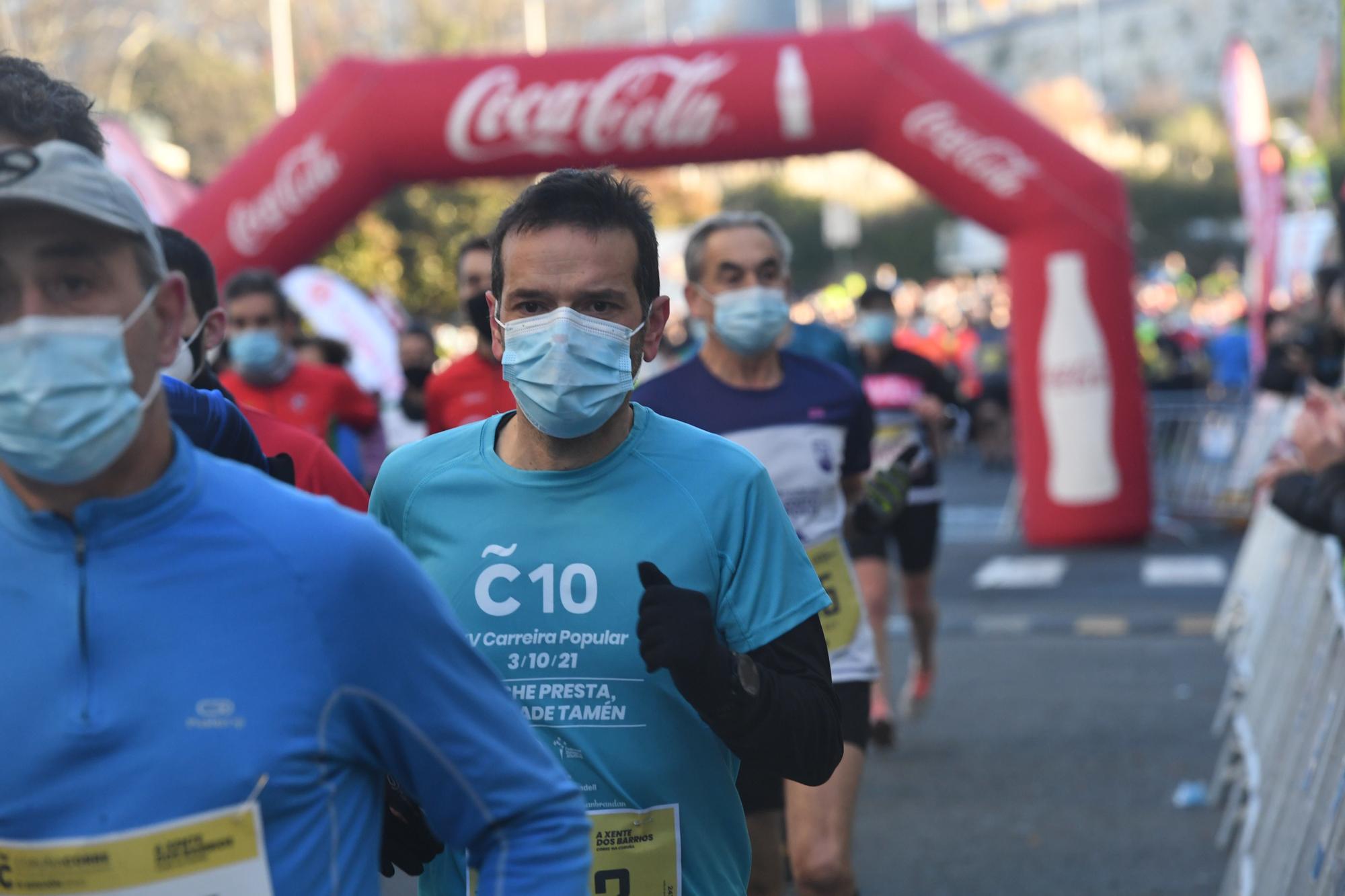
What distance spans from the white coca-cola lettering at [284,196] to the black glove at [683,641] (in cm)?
1217

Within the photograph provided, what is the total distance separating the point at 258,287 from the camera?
7.07 meters

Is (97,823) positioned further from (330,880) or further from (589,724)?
(589,724)

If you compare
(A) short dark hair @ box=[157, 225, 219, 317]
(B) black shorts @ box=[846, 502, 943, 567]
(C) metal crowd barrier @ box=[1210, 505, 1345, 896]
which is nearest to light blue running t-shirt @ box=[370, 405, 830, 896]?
(A) short dark hair @ box=[157, 225, 219, 317]

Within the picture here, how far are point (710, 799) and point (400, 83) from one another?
39.6 ft

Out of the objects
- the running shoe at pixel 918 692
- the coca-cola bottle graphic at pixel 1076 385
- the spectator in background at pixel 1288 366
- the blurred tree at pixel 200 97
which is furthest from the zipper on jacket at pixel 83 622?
the blurred tree at pixel 200 97

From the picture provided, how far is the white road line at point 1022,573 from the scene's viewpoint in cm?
1384

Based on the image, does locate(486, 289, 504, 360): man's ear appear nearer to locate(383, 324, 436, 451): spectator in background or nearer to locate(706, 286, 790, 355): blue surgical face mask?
locate(706, 286, 790, 355): blue surgical face mask

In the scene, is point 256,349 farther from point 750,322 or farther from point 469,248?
point 750,322

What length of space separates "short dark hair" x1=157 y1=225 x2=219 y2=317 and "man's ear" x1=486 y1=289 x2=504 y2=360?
39.5 inches

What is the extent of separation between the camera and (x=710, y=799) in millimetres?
2758

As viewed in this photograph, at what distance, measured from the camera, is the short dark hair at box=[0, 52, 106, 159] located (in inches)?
109

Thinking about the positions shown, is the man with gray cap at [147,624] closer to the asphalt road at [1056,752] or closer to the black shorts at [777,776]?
the asphalt road at [1056,752]

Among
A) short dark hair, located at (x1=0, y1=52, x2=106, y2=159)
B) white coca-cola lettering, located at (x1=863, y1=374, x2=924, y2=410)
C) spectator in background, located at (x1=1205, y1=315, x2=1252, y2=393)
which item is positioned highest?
short dark hair, located at (x1=0, y1=52, x2=106, y2=159)

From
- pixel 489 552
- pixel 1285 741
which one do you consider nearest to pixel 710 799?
pixel 489 552
